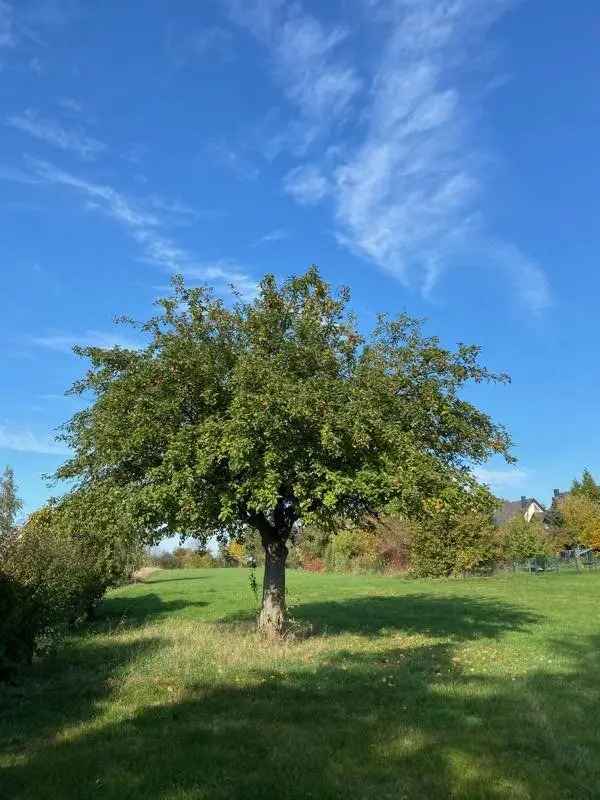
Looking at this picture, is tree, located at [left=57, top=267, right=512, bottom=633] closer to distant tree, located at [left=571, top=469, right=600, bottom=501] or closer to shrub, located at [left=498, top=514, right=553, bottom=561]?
shrub, located at [left=498, top=514, right=553, bottom=561]

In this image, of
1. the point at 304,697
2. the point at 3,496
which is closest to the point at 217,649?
the point at 304,697

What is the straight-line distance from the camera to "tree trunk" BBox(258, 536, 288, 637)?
16094 millimetres

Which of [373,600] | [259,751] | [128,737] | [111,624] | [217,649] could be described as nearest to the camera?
[259,751]

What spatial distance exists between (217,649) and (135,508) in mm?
3543

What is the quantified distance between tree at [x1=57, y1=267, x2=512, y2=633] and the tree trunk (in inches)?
1.2

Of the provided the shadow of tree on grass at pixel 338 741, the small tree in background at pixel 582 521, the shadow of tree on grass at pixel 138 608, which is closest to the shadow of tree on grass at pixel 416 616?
the shadow of tree on grass at pixel 138 608

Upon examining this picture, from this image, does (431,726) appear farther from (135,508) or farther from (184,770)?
(135,508)

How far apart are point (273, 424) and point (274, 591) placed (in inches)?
222

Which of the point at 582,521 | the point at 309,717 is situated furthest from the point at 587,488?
the point at 309,717

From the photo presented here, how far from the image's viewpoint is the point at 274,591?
16422mm

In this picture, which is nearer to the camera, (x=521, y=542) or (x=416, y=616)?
(x=416, y=616)

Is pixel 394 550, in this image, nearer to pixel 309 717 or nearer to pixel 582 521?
pixel 582 521

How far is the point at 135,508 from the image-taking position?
13859 mm

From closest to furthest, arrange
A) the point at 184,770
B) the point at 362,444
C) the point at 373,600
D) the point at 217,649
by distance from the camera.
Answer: the point at 184,770 < the point at 362,444 < the point at 217,649 < the point at 373,600
